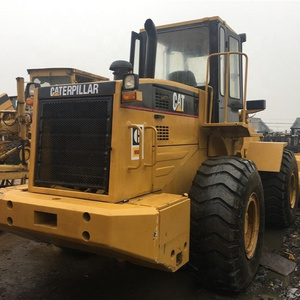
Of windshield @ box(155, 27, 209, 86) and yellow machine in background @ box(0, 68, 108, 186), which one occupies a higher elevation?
windshield @ box(155, 27, 209, 86)

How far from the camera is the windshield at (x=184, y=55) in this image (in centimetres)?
427

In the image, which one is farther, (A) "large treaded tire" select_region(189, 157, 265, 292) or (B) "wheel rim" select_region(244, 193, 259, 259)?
(B) "wheel rim" select_region(244, 193, 259, 259)

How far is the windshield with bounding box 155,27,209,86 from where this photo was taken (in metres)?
4.27

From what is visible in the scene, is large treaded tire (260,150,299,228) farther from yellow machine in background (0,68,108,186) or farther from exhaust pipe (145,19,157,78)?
yellow machine in background (0,68,108,186)

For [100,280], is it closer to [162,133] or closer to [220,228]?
[220,228]

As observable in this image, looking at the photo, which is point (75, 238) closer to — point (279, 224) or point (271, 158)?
point (271, 158)

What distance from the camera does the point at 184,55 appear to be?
4.40 m

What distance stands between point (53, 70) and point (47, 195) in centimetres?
778

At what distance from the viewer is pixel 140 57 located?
456cm

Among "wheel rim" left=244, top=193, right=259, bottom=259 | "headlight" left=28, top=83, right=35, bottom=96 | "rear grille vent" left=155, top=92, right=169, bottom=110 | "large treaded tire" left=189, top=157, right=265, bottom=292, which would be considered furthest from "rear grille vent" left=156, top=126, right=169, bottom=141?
"headlight" left=28, top=83, right=35, bottom=96

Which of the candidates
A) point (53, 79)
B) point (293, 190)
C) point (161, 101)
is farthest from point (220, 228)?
point (53, 79)

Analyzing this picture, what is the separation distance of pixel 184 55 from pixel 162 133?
1418 millimetres

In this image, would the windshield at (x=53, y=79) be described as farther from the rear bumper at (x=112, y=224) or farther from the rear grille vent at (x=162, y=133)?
the rear bumper at (x=112, y=224)

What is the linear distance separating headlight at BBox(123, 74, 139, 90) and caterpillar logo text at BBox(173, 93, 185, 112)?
35.4 inches
